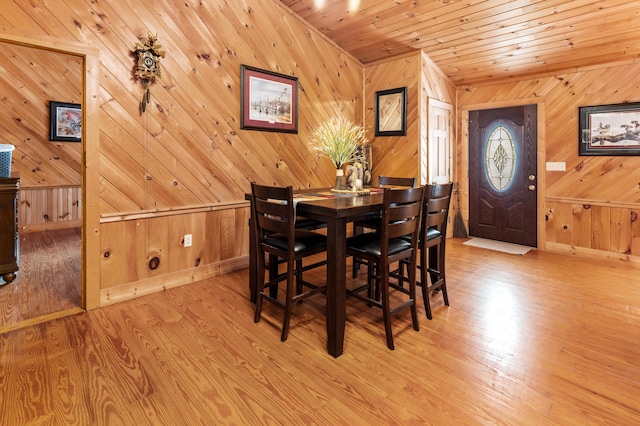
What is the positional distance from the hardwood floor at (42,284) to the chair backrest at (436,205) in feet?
9.28

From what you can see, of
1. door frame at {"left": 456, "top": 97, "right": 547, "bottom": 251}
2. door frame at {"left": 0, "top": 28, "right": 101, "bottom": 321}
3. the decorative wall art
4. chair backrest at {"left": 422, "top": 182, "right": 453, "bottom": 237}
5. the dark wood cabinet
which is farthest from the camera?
door frame at {"left": 456, "top": 97, "right": 547, "bottom": 251}

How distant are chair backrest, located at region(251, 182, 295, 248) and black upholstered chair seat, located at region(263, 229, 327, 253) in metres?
0.09

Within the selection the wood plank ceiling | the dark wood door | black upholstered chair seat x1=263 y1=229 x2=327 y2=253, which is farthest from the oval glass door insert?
black upholstered chair seat x1=263 y1=229 x2=327 y2=253

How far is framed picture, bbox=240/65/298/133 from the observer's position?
12.3 ft

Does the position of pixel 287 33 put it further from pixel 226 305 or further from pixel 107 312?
pixel 107 312

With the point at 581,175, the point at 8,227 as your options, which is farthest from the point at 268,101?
the point at 581,175

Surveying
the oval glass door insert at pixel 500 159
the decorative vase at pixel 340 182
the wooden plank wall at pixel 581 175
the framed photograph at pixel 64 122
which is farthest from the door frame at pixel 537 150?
the framed photograph at pixel 64 122

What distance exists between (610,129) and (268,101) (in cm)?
412

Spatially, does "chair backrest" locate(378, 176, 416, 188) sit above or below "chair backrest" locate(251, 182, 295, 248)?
above

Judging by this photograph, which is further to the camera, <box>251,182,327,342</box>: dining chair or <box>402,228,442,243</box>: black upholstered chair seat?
<box>402,228,442,243</box>: black upholstered chair seat

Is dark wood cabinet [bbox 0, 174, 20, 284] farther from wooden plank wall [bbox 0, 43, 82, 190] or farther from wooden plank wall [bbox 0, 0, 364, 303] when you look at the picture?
wooden plank wall [bbox 0, 43, 82, 190]

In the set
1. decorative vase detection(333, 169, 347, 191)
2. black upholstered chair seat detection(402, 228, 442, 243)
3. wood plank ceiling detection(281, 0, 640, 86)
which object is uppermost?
wood plank ceiling detection(281, 0, 640, 86)

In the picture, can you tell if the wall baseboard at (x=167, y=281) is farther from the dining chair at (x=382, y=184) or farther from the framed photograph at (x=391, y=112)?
the framed photograph at (x=391, y=112)

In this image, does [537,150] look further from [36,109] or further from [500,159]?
[36,109]
